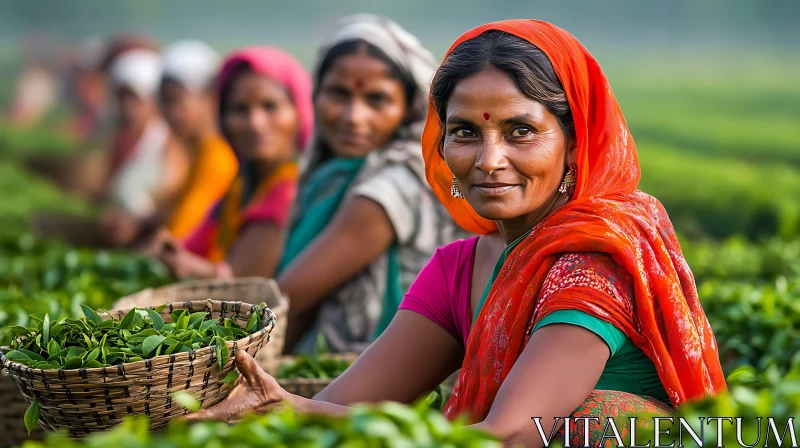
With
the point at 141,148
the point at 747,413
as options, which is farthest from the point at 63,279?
the point at 141,148

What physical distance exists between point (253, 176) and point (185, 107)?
2589mm

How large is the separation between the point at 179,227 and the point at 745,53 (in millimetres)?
11932

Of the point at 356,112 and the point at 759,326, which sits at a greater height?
the point at 356,112

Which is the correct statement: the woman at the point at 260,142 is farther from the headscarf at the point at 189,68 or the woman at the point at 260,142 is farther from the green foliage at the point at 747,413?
the green foliage at the point at 747,413

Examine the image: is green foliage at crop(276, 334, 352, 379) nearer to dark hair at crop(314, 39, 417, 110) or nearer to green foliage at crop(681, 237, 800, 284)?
dark hair at crop(314, 39, 417, 110)

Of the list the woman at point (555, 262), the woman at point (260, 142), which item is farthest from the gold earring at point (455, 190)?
the woman at point (260, 142)

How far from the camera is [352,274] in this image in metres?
4.43

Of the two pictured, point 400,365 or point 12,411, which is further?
point 12,411

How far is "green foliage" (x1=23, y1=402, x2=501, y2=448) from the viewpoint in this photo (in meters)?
1.68

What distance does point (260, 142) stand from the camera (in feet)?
19.5

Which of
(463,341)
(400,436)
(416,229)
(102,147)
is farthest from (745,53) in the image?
(400,436)

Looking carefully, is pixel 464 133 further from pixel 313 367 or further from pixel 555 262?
pixel 313 367

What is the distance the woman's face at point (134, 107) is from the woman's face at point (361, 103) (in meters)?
6.10

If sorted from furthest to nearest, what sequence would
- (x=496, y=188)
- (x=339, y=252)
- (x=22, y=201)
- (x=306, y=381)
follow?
(x=22, y=201) < (x=339, y=252) < (x=306, y=381) < (x=496, y=188)
